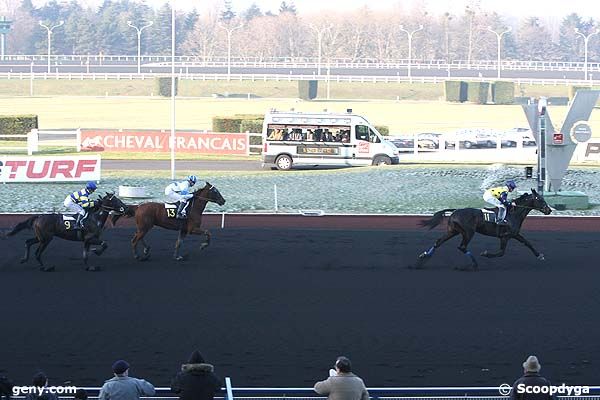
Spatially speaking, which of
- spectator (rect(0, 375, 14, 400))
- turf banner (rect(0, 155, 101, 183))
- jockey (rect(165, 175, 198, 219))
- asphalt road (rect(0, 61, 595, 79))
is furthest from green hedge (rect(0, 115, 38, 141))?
spectator (rect(0, 375, 14, 400))

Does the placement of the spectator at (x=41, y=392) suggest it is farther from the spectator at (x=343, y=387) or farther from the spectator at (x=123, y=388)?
the spectator at (x=343, y=387)

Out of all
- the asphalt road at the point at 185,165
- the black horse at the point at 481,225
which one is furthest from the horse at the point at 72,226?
the asphalt road at the point at 185,165

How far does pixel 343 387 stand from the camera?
8180 millimetres

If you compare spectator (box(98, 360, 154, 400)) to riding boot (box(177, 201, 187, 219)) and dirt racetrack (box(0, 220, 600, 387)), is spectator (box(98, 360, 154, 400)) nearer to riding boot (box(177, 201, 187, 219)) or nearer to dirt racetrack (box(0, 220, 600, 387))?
dirt racetrack (box(0, 220, 600, 387))

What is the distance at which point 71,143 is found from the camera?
48.7 metres

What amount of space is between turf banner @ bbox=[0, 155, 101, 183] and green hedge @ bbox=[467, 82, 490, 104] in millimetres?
54130

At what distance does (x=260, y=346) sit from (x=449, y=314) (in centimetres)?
328

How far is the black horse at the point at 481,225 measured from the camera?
1902 cm

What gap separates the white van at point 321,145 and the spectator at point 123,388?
99.6 ft

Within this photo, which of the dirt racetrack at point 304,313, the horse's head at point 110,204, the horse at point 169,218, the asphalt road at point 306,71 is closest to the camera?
the dirt racetrack at point 304,313

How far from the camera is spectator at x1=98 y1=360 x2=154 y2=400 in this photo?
8.22m

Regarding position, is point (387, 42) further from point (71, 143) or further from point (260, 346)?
point (260, 346)

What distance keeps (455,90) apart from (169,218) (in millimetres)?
63880

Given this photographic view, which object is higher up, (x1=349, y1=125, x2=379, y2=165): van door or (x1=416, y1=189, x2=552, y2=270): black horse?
(x1=349, y1=125, x2=379, y2=165): van door
